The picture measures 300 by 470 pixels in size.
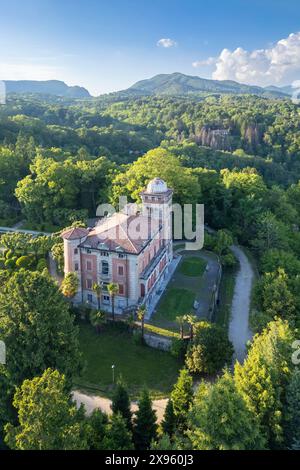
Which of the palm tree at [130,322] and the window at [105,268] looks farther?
the window at [105,268]

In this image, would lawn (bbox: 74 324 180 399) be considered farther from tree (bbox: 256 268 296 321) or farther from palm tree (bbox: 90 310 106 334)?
tree (bbox: 256 268 296 321)

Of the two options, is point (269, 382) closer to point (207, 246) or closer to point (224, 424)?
point (224, 424)

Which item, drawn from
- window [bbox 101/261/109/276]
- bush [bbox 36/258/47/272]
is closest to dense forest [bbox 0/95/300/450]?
bush [bbox 36/258/47/272]

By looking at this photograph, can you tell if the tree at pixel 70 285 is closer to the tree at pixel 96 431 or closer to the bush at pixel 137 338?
the bush at pixel 137 338

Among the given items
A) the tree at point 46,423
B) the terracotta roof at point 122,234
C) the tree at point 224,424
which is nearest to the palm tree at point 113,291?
the terracotta roof at point 122,234
